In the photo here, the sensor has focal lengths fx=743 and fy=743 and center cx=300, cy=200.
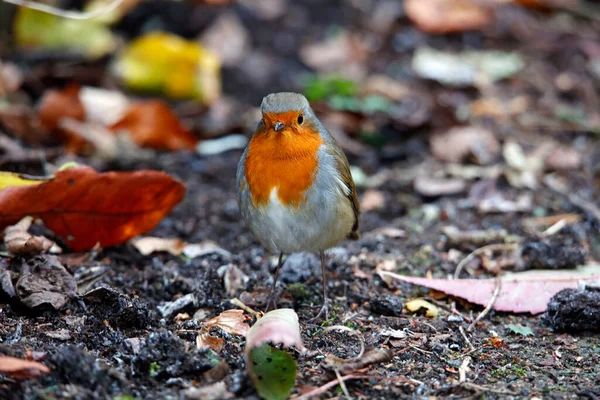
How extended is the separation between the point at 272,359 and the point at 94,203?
4.49ft

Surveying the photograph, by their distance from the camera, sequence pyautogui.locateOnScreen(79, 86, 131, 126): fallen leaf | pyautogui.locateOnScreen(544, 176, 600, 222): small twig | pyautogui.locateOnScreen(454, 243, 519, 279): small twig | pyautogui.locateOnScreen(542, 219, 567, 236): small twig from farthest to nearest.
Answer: pyautogui.locateOnScreen(79, 86, 131, 126): fallen leaf, pyautogui.locateOnScreen(544, 176, 600, 222): small twig, pyautogui.locateOnScreen(542, 219, 567, 236): small twig, pyautogui.locateOnScreen(454, 243, 519, 279): small twig

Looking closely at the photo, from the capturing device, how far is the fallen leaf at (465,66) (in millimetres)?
6246

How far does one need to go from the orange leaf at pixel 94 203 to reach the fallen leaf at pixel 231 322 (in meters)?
0.78

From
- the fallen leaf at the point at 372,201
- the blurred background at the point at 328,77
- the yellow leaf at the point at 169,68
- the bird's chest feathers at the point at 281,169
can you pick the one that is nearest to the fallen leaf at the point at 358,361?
the bird's chest feathers at the point at 281,169

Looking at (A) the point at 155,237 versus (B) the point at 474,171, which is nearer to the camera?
(A) the point at 155,237

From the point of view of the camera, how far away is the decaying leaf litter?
8.47 feet

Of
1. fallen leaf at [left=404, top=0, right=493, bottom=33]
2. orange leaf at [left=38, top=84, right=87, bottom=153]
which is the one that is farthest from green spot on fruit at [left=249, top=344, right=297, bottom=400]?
fallen leaf at [left=404, top=0, right=493, bottom=33]

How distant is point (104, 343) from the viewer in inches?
104

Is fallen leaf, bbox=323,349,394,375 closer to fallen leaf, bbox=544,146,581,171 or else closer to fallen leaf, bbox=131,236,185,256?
fallen leaf, bbox=131,236,185,256

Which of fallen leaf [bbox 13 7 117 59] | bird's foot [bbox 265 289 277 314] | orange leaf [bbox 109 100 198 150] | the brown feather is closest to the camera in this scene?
bird's foot [bbox 265 289 277 314]

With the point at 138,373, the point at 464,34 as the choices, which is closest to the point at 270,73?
the point at 464,34

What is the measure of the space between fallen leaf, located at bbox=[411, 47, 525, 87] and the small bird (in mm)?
3203

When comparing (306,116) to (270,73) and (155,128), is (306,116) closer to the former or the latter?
(155,128)

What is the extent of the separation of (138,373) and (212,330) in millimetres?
→ 461
